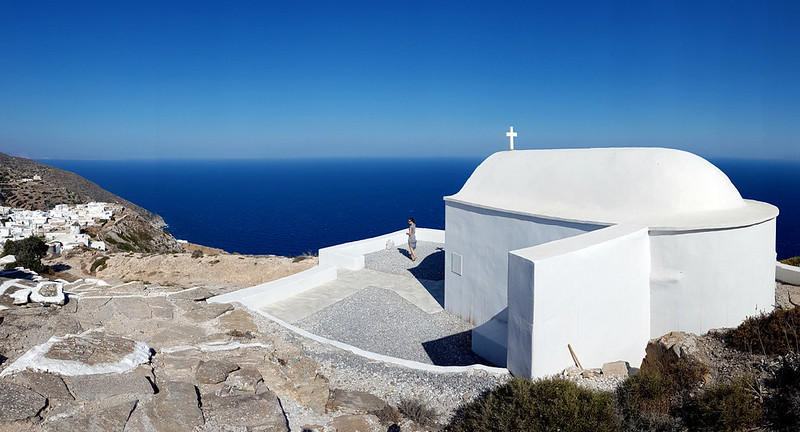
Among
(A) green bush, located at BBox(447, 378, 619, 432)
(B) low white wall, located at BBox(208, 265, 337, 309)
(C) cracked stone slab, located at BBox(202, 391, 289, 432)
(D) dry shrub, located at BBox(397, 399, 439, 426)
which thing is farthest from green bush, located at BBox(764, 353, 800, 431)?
(B) low white wall, located at BBox(208, 265, 337, 309)

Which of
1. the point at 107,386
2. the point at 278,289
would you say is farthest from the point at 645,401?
the point at 278,289

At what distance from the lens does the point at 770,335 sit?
6.09 m

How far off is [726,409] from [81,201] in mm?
63385

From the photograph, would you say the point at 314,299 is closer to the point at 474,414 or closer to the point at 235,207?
the point at 474,414

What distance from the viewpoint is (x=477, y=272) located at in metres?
9.96

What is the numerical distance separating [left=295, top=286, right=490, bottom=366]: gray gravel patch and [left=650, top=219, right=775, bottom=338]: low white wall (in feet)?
10.8

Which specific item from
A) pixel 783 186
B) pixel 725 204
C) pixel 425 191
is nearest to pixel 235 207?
pixel 425 191

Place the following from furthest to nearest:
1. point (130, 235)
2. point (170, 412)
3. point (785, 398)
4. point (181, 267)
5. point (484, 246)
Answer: point (130, 235)
point (181, 267)
point (484, 246)
point (170, 412)
point (785, 398)

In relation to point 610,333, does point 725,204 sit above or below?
above

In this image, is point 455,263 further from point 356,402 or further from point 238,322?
point 356,402

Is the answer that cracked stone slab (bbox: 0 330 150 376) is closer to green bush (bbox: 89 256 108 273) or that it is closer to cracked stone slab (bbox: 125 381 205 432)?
cracked stone slab (bbox: 125 381 205 432)

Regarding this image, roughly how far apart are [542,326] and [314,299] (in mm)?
7392

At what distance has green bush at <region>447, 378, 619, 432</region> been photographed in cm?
464

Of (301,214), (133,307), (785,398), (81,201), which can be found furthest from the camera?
(301,214)
